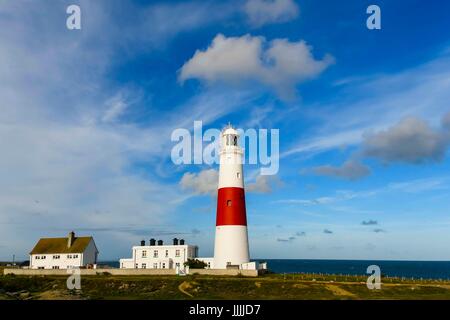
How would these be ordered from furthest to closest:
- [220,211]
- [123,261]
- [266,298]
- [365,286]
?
[123,261] → [220,211] → [365,286] → [266,298]

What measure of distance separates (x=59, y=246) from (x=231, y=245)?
32205 millimetres

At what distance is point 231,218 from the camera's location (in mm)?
56469

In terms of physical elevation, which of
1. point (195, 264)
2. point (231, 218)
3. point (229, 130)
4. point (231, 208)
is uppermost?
point (229, 130)

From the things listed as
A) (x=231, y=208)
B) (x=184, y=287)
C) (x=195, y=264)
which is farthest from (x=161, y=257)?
(x=184, y=287)

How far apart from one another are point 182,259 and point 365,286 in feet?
92.8

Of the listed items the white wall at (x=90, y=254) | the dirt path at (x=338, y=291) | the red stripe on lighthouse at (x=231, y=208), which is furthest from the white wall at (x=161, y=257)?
the dirt path at (x=338, y=291)

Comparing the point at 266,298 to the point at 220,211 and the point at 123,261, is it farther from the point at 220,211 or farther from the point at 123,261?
the point at 123,261

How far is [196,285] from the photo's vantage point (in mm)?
47875

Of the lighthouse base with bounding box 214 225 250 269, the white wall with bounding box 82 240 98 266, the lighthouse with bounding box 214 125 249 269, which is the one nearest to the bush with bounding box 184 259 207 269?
the lighthouse with bounding box 214 125 249 269

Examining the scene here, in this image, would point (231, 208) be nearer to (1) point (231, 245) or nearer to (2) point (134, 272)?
(1) point (231, 245)

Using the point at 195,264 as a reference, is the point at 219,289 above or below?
below

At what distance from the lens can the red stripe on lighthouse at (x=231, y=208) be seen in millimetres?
56531

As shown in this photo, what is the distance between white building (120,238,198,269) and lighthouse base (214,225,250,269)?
11314mm
